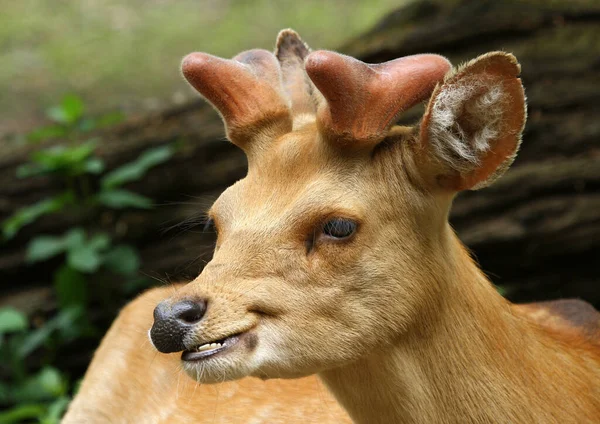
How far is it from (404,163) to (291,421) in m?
1.74

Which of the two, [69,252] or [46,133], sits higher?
[46,133]

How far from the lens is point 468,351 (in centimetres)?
357

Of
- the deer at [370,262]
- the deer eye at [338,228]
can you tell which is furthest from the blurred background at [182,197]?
the deer eye at [338,228]

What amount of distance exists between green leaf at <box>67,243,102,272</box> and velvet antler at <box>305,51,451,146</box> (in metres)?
4.26

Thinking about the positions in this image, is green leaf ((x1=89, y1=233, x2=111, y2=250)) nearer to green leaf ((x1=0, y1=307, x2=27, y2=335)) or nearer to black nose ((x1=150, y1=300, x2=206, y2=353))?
green leaf ((x1=0, y1=307, x2=27, y2=335))

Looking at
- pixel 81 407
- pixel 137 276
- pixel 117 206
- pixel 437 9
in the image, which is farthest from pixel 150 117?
pixel 81 407

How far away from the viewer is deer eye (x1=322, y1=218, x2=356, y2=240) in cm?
333

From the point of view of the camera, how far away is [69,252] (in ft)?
24.7

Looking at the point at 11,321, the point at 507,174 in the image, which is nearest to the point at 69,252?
the point at 11,321

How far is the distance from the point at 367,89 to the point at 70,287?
5043mm

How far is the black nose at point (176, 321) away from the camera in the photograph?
3150 millimetres

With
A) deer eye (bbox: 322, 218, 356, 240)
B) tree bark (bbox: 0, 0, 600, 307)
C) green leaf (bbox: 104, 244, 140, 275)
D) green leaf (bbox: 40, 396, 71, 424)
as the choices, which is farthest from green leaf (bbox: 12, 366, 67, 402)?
deer eye (bbox: 322, 218, 356, 240)

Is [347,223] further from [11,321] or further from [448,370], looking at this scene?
[11,321]

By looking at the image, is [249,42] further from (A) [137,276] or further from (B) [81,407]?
(B) [81,407]
